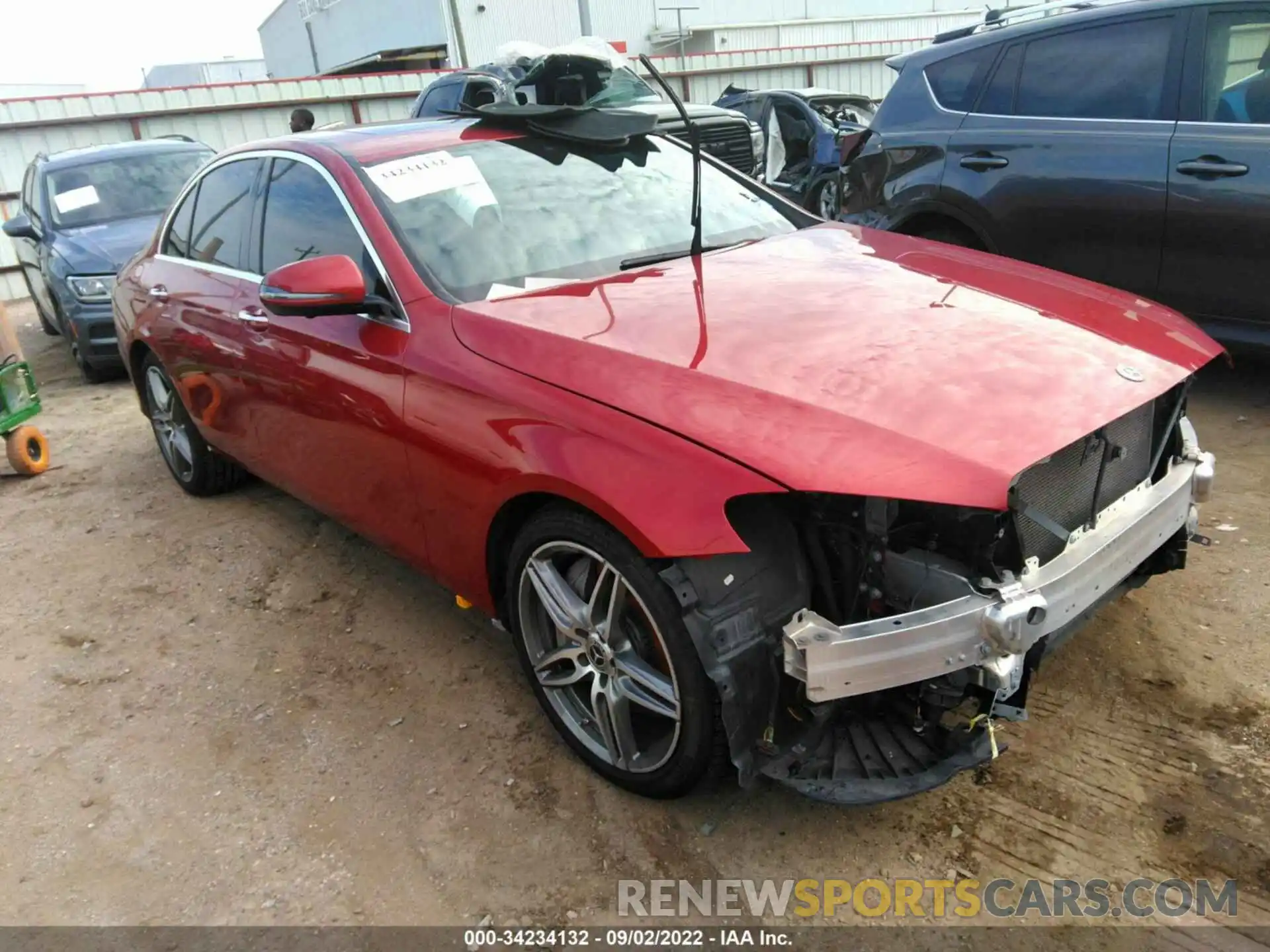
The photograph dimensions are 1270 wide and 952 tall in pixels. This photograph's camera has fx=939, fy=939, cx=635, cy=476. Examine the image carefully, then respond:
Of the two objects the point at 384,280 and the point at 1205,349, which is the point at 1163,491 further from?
the point at 384,280

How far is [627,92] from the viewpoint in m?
8.49

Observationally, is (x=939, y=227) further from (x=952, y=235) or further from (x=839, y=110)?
(x=839, y=110)

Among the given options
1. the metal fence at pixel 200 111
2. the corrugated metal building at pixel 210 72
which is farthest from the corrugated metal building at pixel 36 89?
the metal fence at pixel 200 111

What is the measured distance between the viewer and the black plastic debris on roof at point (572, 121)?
3375 mm

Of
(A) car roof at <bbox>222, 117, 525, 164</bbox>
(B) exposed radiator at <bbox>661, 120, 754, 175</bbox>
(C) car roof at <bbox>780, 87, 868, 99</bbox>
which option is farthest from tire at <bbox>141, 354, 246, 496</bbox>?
(C) car roof at <bbox>780, 87, 868, 99</bbox>

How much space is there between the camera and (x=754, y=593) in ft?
6.77

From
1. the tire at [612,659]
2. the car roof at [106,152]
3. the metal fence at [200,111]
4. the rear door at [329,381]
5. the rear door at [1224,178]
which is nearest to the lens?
the tire at [612,659]

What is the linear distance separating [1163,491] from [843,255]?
121 centimetres

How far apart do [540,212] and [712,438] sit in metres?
1.39

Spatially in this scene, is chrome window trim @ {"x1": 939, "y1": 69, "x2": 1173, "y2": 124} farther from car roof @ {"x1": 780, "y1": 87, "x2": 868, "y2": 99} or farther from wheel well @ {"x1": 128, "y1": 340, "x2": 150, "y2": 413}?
car roof @ {"x1": 780, "y1": 87, "x2": 868, "y2": 99}

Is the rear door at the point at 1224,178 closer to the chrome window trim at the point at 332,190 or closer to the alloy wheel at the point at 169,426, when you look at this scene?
the chrome window trim at the point at 332,190

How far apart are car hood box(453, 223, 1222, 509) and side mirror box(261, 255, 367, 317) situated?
0.34m

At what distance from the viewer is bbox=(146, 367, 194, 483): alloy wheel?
4734 mm

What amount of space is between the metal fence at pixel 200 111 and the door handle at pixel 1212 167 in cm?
1236
